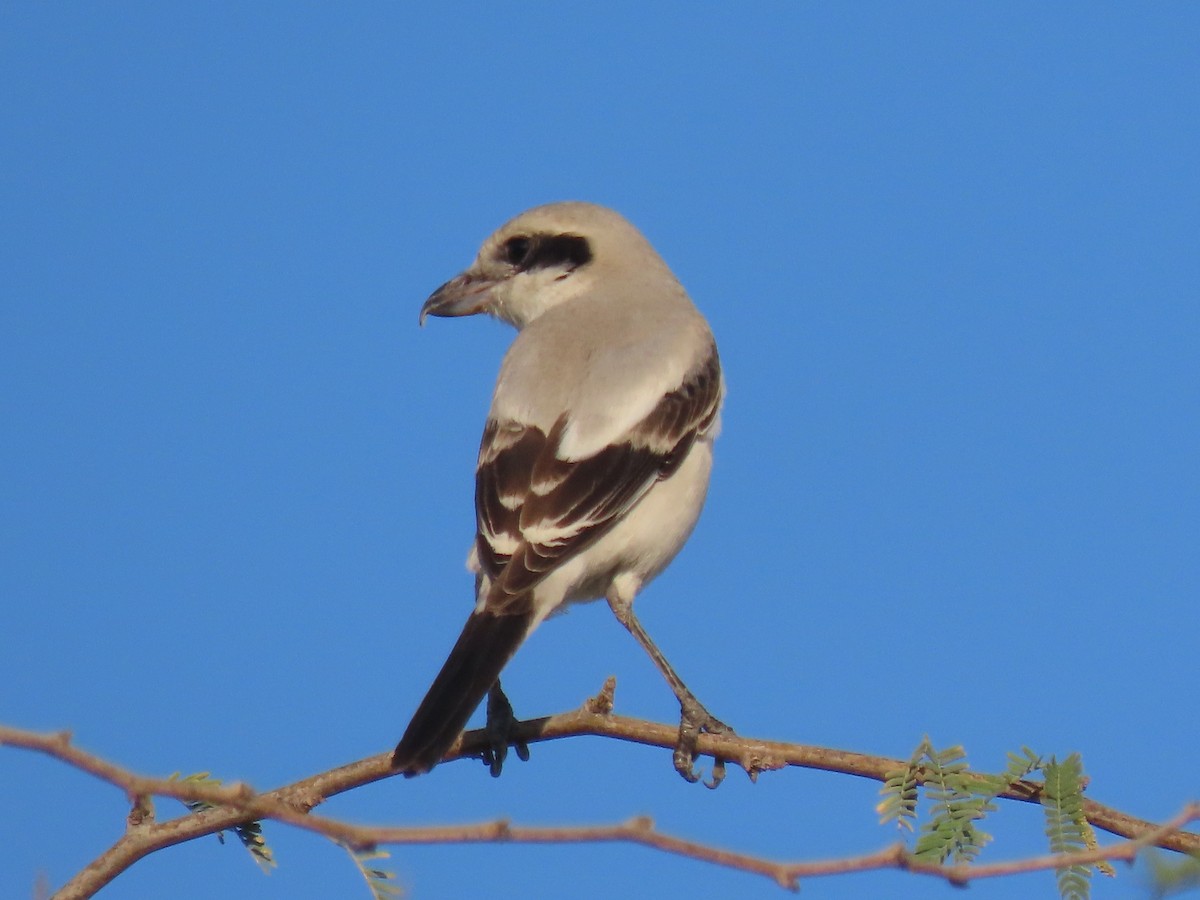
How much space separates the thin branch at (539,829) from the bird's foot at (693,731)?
0.22 metres

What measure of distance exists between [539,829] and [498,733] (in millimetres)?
2269

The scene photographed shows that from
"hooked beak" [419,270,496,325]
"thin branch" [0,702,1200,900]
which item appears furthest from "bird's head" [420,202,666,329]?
"thin branch" [0,702,1200,900]

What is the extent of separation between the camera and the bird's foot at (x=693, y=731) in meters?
3.38

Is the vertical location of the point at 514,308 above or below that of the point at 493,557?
above

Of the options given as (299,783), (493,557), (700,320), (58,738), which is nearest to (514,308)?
(700,320)

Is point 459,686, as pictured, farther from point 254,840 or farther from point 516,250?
point 516,250

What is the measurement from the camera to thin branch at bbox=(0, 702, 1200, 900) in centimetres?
141

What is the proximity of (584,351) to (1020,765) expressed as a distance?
1.96 m

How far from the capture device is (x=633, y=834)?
55.4 inches

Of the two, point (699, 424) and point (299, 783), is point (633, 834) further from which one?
point (699, 424)

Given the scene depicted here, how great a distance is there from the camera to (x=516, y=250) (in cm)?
506

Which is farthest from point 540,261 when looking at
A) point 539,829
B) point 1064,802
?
point 539,829

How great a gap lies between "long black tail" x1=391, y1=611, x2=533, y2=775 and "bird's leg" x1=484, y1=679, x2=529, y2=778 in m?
0.24

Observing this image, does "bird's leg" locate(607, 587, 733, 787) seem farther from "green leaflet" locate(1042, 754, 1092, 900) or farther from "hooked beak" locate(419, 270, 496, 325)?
"hooked beak" locate(419, 270, 496, 325)
